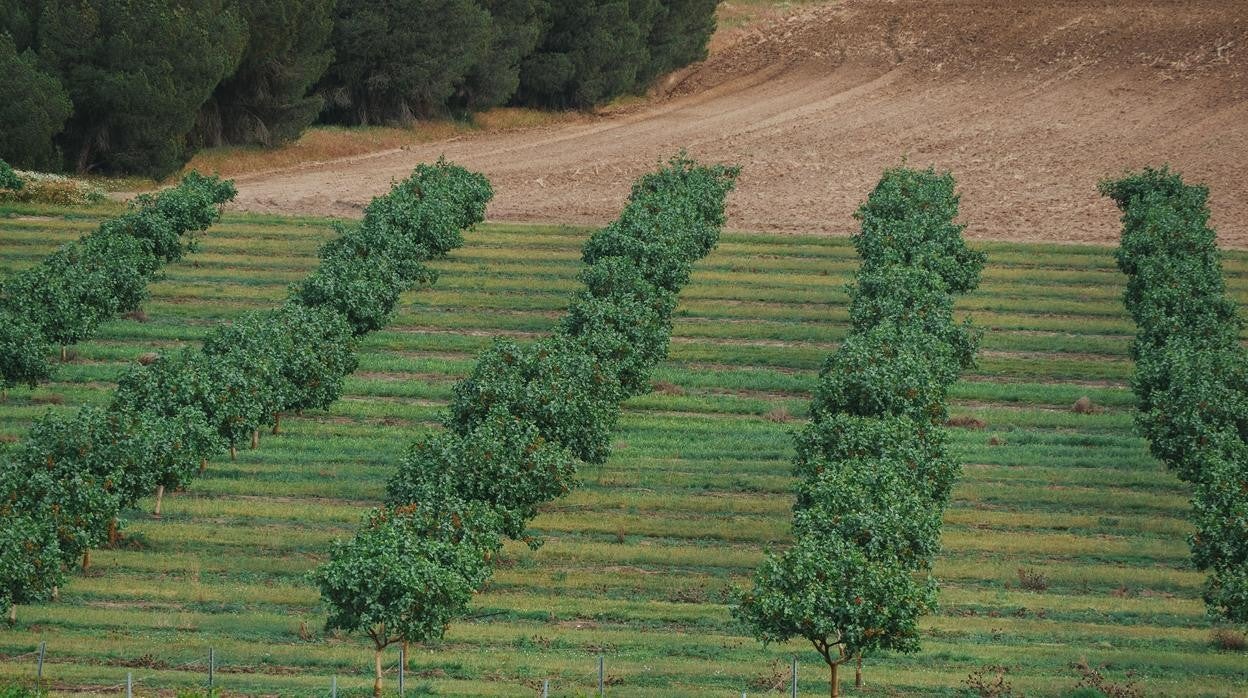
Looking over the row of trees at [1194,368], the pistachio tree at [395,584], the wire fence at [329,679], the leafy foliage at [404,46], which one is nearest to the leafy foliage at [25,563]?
the wire fence at [329,679]

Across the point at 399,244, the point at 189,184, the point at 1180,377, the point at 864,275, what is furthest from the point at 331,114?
the point at 1180,377

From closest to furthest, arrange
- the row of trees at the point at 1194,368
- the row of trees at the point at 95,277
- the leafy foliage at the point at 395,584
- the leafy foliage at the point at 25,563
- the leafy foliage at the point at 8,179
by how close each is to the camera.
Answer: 1. the leafy foliage at the point at 395,584
2. the leafy foliage at the point at 25,563
3. the row of trees at the point at 1194,368
4. the row of trees at the point at 95,277
5. the leafy foliage at the point at 8,179

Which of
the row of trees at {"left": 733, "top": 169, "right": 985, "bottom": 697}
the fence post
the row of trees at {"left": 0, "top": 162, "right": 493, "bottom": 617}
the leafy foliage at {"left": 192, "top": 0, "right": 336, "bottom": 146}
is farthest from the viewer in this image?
the leafy foliage at {"left": 192, "top": 0, "right": 336, "bottom": 146}

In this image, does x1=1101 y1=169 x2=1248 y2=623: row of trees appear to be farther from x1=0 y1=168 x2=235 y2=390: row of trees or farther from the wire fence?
x1=0 y1=168 x2=235 y2=390: row of trees

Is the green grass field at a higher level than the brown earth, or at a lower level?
lower

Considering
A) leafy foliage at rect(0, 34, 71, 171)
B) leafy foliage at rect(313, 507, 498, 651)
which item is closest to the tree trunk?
leafy foliage at rect(313, 507, 498, 651)

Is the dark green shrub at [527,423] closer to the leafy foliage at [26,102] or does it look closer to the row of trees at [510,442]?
the row of trees at [510,442]

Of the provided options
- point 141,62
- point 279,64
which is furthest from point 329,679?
point 279,64
